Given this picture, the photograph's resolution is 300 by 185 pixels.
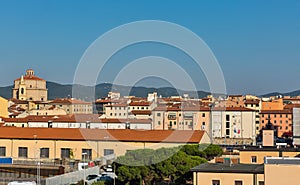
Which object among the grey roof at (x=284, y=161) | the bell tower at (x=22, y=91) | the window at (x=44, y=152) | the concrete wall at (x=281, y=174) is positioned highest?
the bell tower at (x=22, y=91)

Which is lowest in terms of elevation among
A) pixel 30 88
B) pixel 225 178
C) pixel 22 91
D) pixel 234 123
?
pixel 225 178

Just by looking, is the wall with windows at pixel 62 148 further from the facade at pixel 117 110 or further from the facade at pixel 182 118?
the facade at pixel 117 110

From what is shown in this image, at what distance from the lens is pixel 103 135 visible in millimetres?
25547

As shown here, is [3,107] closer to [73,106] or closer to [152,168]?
[73,106]

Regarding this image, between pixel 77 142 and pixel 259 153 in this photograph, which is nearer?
pixel 259 153

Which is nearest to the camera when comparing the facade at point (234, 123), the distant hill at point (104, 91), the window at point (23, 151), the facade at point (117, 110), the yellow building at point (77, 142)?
the yellow building at point (77, 142)

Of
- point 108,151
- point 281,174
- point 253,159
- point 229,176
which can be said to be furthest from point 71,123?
point 281,174

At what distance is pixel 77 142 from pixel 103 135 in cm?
145

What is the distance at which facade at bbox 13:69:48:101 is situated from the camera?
221 ft

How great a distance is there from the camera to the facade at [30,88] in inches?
2655

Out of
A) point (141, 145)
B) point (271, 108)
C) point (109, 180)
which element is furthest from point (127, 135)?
point (271, 108)

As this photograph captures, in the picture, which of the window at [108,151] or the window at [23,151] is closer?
the window at [108,151]

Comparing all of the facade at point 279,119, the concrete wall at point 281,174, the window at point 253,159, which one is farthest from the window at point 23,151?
the facade at point 279,119

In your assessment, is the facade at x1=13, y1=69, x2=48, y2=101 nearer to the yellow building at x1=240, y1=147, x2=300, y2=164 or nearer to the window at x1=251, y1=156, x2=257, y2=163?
the yellow building at x1=240, y1=147, x2=300, y2=164
